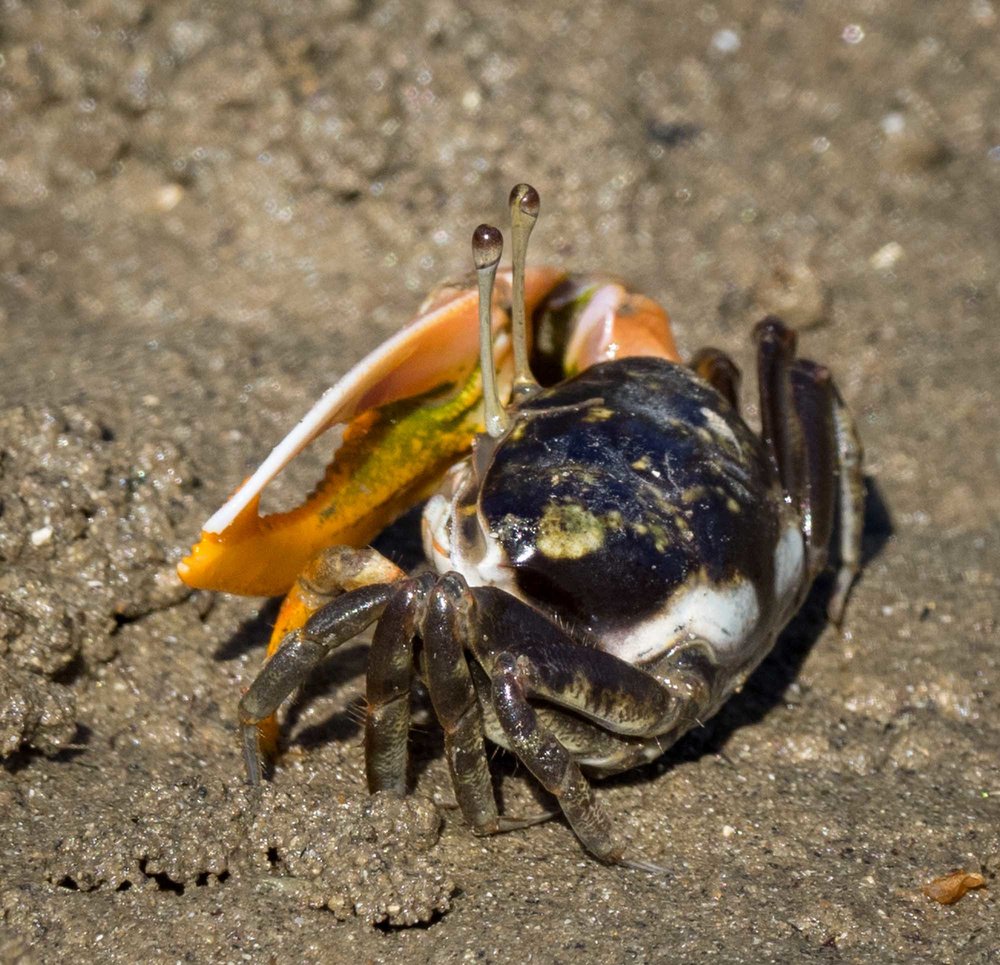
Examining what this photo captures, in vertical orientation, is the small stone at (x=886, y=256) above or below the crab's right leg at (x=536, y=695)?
below

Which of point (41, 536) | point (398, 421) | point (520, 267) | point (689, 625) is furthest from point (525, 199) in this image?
point (41, 536)

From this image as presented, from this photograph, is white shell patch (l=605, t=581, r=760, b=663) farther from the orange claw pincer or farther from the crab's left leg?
the orange claw pincer

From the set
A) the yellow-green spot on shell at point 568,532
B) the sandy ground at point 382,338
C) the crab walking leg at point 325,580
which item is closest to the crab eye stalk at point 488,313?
the yellow-green spot on shell at point 568,532

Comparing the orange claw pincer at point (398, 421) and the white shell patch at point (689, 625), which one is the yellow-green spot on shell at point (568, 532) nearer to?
the white shell patch at point (689, 625)

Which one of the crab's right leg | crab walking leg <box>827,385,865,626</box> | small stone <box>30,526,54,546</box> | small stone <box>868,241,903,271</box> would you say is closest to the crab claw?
the crab's right leg

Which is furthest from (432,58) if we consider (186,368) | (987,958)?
(987,958)

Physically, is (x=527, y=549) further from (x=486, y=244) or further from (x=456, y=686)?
(x=486, y=244)

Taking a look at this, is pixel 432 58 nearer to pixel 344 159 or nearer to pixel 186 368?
pixel 344 159
